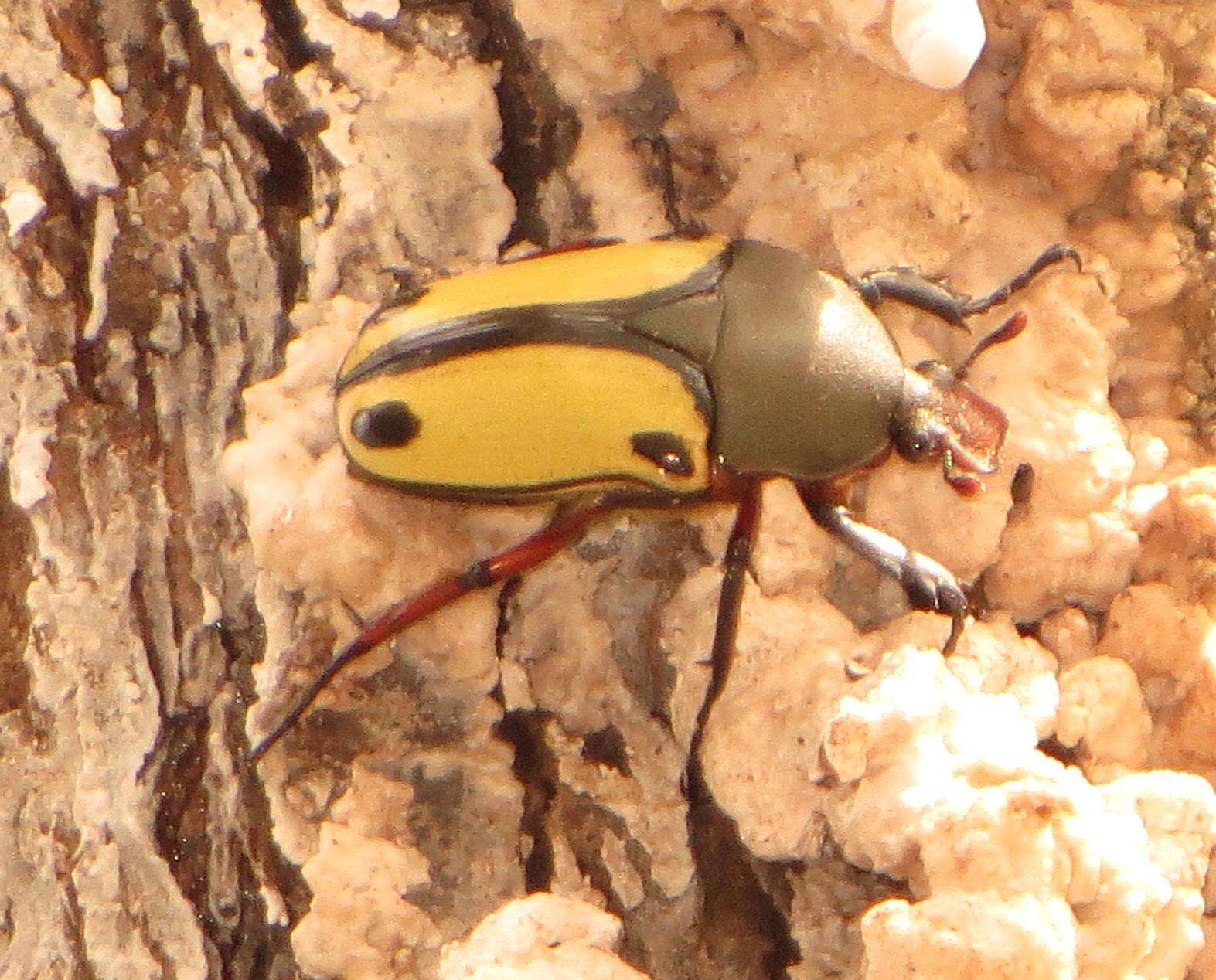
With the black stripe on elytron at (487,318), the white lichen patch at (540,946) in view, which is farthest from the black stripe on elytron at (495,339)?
the white lichen patch at (540,946)

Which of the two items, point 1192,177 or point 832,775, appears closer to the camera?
point 832,775

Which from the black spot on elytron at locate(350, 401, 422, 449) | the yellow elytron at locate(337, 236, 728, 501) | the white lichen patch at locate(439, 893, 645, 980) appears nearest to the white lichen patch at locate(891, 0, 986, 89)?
the yellow elytron at locate(337, 236, 728, 501)

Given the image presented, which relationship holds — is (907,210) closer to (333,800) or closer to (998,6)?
(998,6)

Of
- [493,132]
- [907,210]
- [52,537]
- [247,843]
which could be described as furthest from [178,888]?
[907,210]

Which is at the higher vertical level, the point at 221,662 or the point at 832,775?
the point at 221,662

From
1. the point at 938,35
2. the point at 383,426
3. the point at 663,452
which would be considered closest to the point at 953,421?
the point at 663,452

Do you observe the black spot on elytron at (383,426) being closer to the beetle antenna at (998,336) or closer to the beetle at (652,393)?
the beetle at (652,393)

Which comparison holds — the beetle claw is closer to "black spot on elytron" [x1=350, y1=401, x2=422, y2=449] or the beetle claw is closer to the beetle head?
the beetle head
